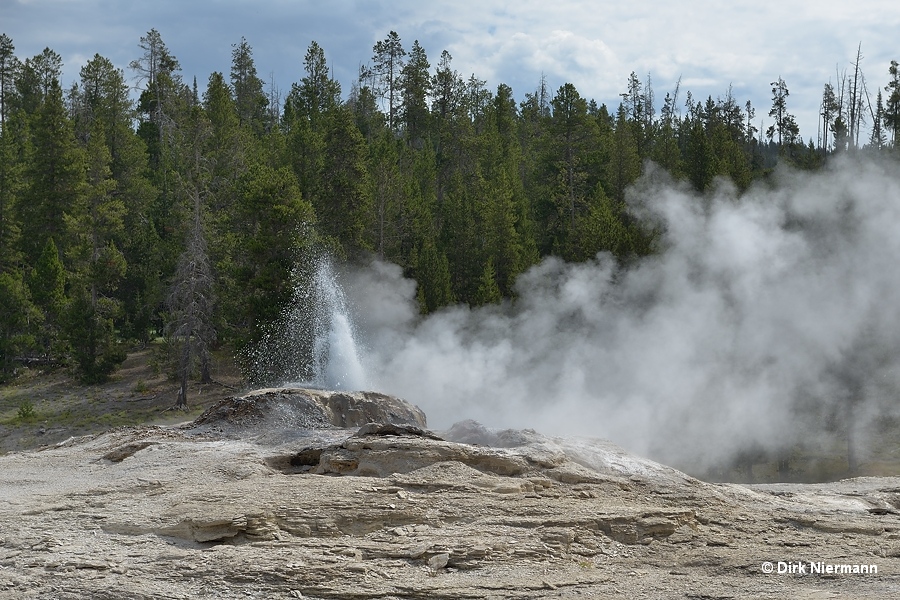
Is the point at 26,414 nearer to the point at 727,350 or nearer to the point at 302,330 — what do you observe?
the point at 302,330

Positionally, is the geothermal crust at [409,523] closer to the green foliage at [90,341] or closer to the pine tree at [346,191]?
the green foliage at [90,341]

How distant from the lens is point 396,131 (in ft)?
188

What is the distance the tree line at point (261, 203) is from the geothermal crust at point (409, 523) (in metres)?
16.3

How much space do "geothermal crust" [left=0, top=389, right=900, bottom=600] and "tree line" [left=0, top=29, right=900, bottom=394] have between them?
1628 cm

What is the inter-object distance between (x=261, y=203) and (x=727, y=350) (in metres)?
15.3

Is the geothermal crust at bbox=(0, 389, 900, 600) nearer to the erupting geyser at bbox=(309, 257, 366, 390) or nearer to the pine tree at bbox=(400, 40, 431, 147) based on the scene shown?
the erupting geyser at bbox=(309, 257, 366, 390)

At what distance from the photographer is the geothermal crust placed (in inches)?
321

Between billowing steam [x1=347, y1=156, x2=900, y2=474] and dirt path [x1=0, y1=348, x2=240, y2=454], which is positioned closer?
billowing steam [x1=347, y1=156, x2=900, y2=474]

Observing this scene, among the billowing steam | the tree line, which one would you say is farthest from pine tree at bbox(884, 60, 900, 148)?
the billowing steam


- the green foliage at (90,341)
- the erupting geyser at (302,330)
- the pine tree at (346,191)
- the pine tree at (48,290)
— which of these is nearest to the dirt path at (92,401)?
the green foliage at (90,341)

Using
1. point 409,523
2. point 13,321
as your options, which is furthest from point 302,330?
point 409,523

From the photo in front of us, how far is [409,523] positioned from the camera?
9.48 m

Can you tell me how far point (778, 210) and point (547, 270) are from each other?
893cm

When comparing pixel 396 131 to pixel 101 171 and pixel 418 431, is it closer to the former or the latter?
pixel 101 171
